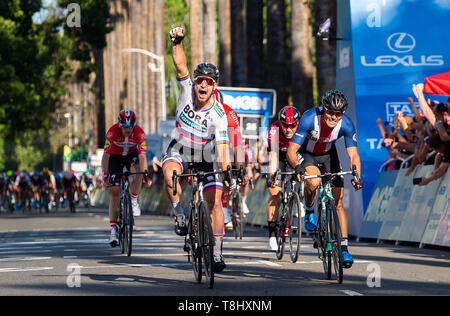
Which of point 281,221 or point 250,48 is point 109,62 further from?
point 281,221

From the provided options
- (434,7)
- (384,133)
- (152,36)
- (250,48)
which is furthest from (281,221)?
(152,36)

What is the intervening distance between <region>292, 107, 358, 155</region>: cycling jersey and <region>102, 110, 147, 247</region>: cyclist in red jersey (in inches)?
153

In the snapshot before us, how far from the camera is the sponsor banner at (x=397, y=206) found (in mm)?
18484

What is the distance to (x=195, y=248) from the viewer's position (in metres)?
11.1

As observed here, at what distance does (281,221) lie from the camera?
14.4 meters

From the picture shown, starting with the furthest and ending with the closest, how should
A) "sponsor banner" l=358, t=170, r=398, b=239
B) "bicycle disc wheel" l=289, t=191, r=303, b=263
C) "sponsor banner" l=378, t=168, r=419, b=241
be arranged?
"sponsor banner" l=358, t=170, r=398, b=239, "sponsor banner" l=378, t=168, r=419, b=241, "bicycle disc wheel" l=289, t=191, r=303, b=263

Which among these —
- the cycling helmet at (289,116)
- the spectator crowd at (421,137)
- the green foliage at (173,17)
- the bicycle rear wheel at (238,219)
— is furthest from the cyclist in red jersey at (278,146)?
the green foliage at (173,17)

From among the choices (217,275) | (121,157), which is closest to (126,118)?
(121,157)

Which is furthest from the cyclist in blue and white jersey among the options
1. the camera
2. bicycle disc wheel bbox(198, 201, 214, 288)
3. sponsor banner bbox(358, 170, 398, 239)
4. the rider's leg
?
sponsor banner bbox(358, 170, 398, 239)

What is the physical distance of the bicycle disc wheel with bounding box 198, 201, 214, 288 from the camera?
10469 mm

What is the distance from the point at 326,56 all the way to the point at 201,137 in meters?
17.3

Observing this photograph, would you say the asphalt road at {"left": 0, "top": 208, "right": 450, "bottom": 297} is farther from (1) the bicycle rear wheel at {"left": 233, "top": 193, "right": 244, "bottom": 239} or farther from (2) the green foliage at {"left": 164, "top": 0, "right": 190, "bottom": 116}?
(2) the green foliage at {"left": 164, "top": 0, "right": 190, "bottom": 116}

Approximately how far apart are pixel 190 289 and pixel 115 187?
589cm

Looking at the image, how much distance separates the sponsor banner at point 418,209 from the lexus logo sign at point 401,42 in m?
4.64
